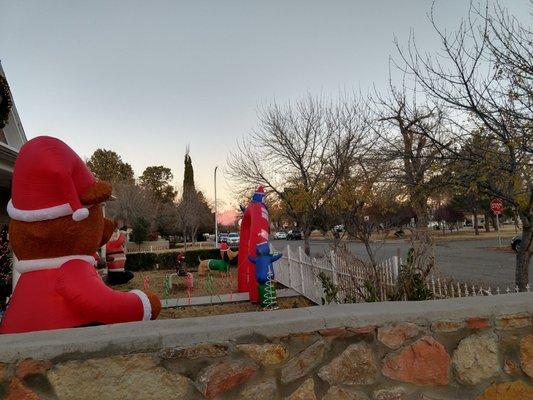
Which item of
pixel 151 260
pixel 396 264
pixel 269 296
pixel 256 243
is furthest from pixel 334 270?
pixel 151 260

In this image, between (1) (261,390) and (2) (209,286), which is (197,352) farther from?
(2) (209,286)

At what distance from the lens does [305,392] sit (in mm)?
1899

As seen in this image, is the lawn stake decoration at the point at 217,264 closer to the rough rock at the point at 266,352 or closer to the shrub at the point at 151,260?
the shrub at the point at 151,260

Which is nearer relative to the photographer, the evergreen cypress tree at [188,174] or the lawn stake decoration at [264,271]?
the lawn stake decoration at [264,271]

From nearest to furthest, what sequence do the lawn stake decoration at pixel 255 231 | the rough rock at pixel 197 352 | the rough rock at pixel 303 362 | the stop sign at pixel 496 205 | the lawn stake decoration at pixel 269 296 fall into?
the rough rock at pixel 197 352 < the rough rock at pixel 303 362 < the lawn stake decoration at pixel 269 296 < the lawn stake decoration at pixel 255 231 < the stop sign at pixel 496 205

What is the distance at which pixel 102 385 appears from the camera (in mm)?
1715

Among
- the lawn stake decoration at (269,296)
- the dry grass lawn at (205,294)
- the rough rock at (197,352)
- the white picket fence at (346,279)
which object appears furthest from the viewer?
the dry grass lawn at (205,294)

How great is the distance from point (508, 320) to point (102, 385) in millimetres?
1966

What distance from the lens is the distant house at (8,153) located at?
6.13 m

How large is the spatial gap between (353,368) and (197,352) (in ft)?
2.45

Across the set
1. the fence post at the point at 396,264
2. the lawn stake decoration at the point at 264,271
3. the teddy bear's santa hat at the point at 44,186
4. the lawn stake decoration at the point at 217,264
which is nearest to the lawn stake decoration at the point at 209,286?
the lawn stake decoration at the point at 264,271

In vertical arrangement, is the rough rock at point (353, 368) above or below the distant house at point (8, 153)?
below

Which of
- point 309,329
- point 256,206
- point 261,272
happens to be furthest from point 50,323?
point 256,206

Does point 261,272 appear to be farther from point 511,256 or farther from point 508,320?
point 511,256
